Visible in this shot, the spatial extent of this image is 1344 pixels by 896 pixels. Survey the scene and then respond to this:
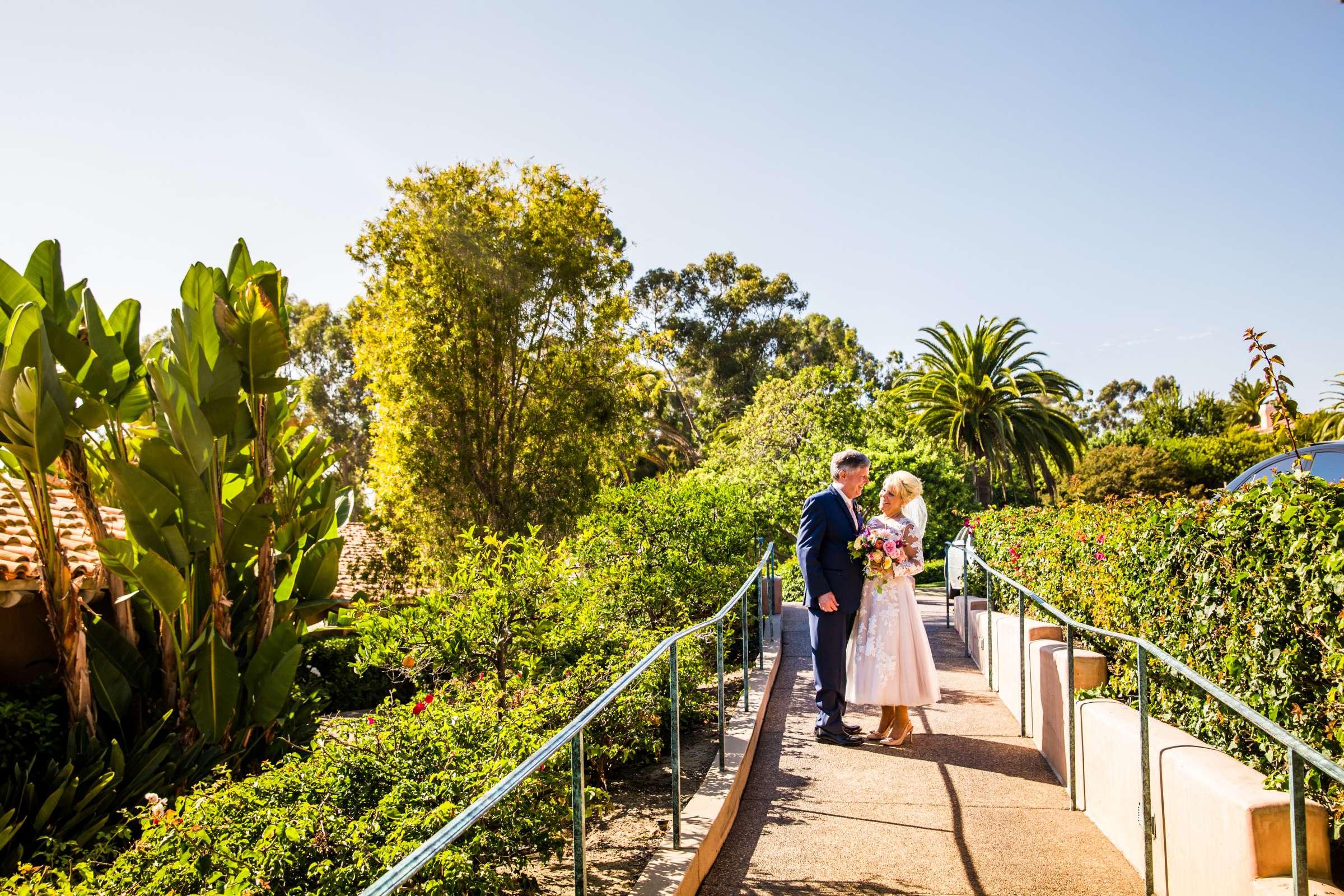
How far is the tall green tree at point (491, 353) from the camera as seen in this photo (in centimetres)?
1323

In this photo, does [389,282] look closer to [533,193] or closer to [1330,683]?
[533,193]

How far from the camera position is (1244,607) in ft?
11.8

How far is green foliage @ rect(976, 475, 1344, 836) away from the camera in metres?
3.05

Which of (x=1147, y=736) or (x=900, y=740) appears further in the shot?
(x=900, y=740)

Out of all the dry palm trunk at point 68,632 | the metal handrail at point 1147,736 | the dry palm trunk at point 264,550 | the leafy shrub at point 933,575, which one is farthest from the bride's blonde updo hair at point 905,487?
the leafy shrub at point 933,575

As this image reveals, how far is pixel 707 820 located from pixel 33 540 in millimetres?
6826

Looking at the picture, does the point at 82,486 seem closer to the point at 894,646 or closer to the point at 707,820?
the point at 707,820

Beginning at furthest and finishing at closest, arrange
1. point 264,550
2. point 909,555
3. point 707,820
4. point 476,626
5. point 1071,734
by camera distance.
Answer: point 264,550 < point 909,555 < point 476,626 < point 1071,734 < point 707,820

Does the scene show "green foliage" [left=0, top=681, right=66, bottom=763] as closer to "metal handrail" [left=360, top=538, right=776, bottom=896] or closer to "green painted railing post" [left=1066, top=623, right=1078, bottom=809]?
"metal handrail" [left=360, top=538, right=776, bottom=896]

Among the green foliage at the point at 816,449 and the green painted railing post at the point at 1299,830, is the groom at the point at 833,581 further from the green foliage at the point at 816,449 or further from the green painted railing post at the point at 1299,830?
the green foliage at the point at 816,449

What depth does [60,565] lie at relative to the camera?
23.2 ft

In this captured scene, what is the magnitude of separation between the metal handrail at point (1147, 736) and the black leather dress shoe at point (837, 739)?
3.81ft

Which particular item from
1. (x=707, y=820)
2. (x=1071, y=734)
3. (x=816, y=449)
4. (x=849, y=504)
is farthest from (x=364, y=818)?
(x=816, y=449)

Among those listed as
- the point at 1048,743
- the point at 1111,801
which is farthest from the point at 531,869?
the point at 1048,743
